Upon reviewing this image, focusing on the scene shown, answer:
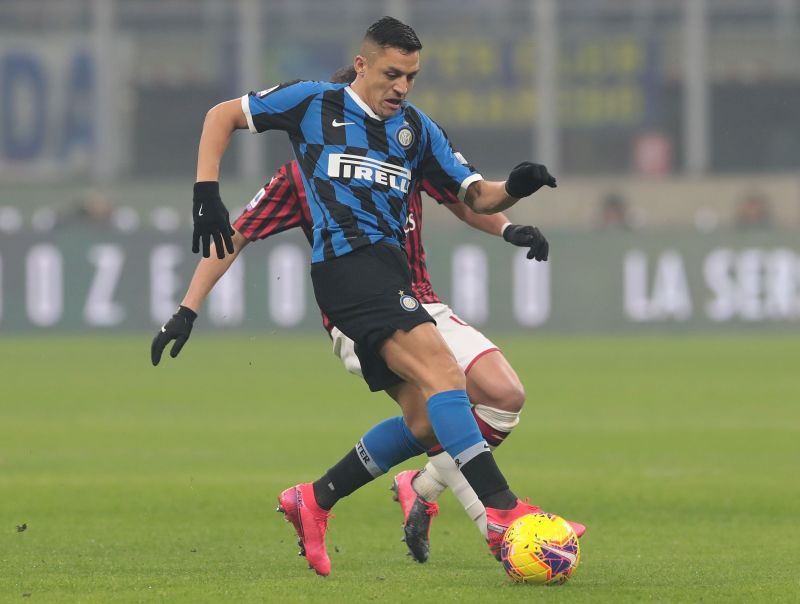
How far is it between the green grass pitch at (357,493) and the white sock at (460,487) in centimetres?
21

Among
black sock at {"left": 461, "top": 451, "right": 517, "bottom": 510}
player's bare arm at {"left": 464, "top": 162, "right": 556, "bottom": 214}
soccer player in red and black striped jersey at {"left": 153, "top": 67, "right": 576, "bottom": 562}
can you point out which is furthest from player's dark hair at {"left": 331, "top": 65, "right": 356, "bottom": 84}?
black sock at {"left": 461, "top": 451, "right": 517, "bottom": 510}

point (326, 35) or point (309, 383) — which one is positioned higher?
point (326, 35)

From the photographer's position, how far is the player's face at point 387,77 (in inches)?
244

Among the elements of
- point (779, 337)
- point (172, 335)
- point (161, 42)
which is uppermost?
point (161, 42)

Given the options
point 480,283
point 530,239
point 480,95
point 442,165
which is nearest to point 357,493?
point 530,239

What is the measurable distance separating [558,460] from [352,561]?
4.01m

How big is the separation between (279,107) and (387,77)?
43 cm

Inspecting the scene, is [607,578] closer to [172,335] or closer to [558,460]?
[172,335]

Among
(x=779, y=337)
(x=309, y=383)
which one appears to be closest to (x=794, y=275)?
(x=779, y=337)

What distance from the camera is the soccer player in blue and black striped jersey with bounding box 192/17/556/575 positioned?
6051 mm

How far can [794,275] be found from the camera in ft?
69.6

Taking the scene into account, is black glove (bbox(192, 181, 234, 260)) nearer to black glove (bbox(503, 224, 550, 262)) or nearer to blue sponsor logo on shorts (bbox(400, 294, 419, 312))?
blue sponsor logo on shorts (bbox(400, 294, 419, 312))

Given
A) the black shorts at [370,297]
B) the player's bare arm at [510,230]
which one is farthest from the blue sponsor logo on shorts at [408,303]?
the player's bare arm at [510,230]

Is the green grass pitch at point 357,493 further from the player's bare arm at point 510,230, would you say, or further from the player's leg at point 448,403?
the player's bare arm at point 510,230
